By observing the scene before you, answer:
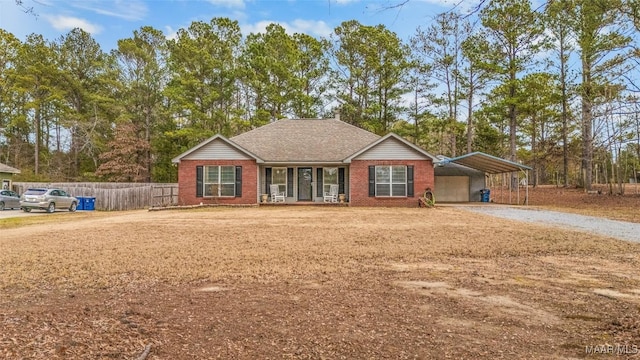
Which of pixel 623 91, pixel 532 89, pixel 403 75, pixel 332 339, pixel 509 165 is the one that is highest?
pixel 403 75

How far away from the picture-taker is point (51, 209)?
2005 cm

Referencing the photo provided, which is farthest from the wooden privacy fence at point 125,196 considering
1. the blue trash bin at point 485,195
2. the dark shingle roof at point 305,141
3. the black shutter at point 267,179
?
the blue trash bin at point 485,195

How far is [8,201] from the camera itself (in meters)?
21.3

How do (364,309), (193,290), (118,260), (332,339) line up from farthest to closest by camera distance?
(118,260)
(193,290)
(364,309)
(332,339)

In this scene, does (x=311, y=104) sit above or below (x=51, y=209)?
above

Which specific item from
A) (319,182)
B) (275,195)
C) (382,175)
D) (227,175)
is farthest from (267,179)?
(382,175)

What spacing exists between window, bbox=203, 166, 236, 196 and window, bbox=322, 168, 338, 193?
502 cm

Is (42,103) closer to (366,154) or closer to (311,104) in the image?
(311,104)

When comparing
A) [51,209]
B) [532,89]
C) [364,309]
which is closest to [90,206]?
[51,209]

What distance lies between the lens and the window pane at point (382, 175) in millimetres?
20375

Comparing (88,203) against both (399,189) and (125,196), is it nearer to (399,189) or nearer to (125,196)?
(125,196)

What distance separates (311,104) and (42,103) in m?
24.1

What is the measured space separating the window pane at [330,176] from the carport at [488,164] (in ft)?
18.8

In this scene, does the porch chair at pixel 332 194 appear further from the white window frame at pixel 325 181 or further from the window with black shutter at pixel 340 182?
the window with black shutter at pixel 340 182
